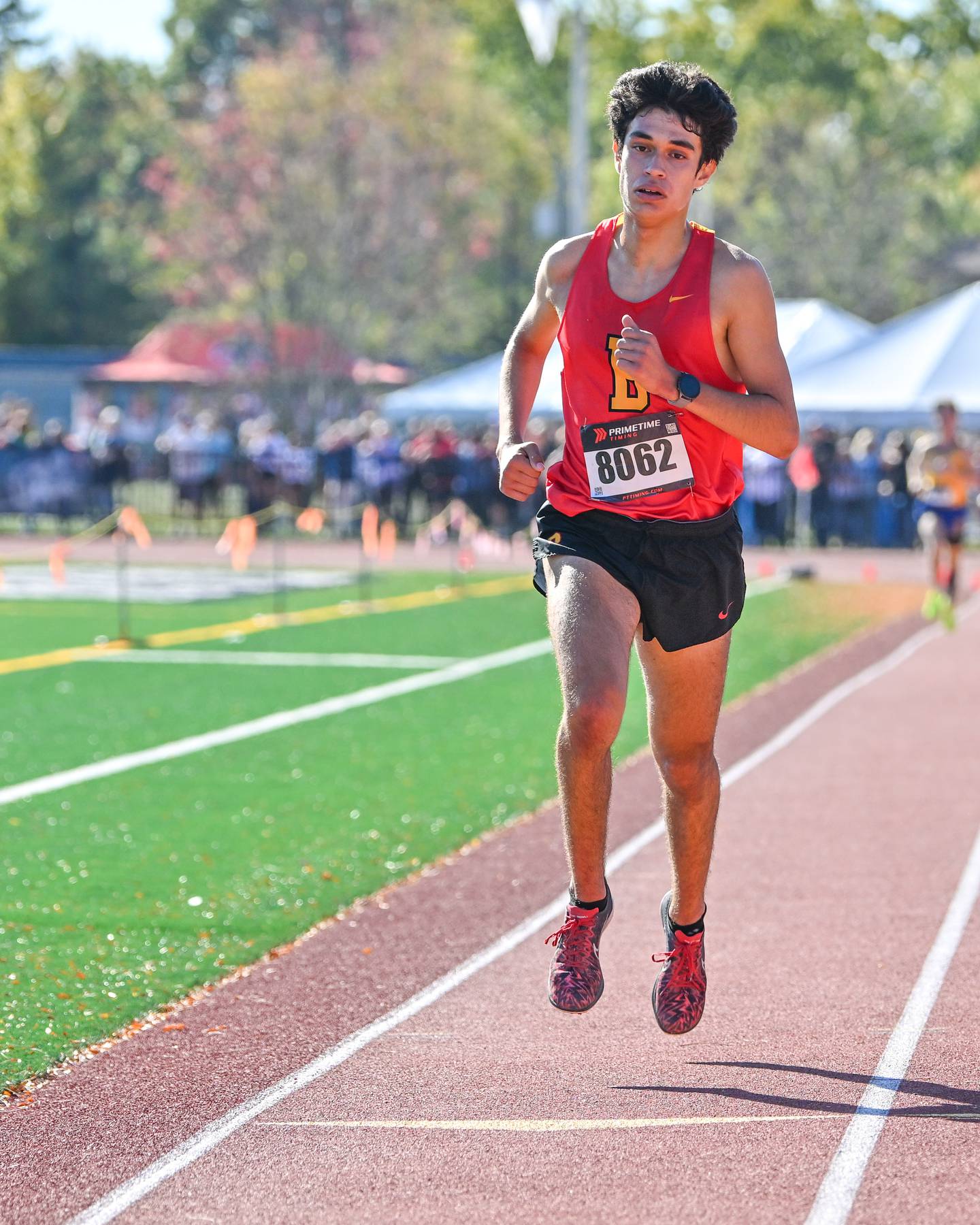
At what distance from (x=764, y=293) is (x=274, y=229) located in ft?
123

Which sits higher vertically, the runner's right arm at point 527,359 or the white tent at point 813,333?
the white tent at point 813,333

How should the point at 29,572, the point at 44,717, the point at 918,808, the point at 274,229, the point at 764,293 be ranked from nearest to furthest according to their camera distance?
the point at 764,293
the point at 918,808
the point at 44,717
the point at 29,572
the point at 274,229

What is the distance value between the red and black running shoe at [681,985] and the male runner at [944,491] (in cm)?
1318

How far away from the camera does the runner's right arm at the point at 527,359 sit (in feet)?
16.7

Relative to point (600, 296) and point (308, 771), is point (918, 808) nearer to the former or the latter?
point (308, 771)

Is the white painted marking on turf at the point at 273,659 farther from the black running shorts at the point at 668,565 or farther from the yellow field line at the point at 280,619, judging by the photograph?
the black running shorts at the point at 668,565

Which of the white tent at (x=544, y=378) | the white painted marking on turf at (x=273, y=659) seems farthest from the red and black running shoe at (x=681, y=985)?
the white tent at (x=544, y=378)

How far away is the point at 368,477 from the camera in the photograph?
33.0 m

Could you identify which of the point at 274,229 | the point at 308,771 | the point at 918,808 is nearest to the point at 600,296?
the point at 918,808

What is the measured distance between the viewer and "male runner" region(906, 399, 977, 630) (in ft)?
59.9

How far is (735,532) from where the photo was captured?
526 cm

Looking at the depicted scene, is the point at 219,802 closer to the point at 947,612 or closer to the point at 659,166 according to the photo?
the point at 659,166

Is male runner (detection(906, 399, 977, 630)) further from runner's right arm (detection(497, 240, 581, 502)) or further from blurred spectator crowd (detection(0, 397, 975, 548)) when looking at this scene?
runner's right arm (detection(497, 240, 581, 502))

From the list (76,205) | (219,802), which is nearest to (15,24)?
(76,205)
